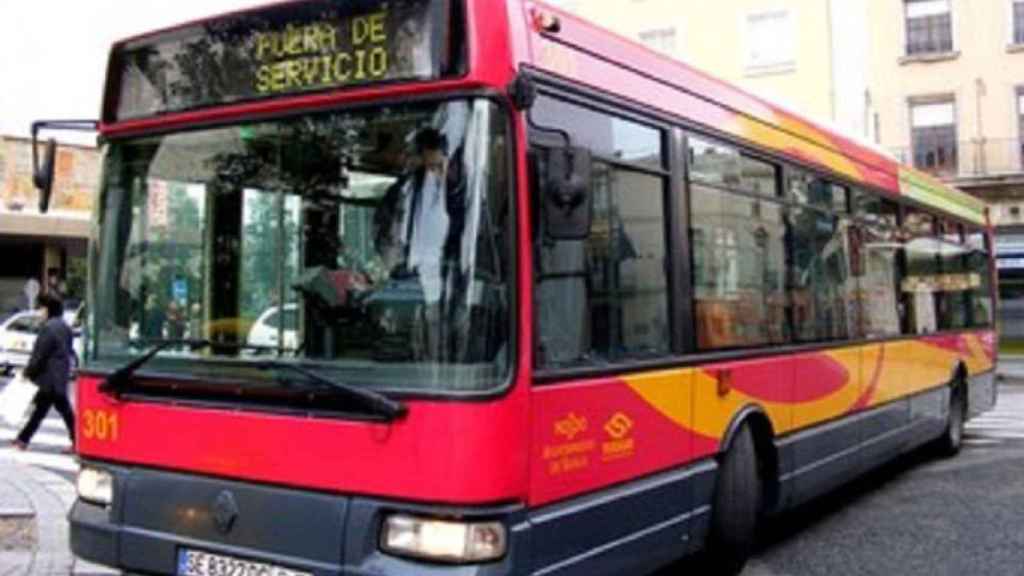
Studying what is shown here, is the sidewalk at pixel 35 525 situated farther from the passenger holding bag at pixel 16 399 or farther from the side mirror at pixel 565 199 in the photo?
the side mirror at pixel 565 199

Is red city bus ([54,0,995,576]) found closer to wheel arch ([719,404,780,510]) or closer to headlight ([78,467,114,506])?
headlight ([78,467,114,506])

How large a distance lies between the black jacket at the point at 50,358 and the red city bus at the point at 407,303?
6629 mm

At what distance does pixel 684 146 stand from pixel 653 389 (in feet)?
4.36

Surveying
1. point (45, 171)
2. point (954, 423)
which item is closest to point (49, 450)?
point (45, 171)

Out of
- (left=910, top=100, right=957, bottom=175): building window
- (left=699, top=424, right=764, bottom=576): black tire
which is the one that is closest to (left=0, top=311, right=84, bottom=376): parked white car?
(left=699, top=424, right=764, bottom=576): black tire

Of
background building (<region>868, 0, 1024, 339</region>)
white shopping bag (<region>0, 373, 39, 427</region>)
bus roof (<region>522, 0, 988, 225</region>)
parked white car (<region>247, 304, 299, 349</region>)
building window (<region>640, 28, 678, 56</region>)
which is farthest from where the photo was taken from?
building window (<region>640, 28, 678, 56</region>)

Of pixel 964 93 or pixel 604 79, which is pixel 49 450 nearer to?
pixel 604 79

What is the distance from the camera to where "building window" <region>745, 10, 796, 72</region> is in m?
36.2

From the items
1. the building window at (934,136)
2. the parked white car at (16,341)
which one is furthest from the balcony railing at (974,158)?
the parked white car at (16,341)

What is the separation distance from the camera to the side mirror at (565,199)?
4629 mm

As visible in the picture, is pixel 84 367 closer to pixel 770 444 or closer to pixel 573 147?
pixel 573 147

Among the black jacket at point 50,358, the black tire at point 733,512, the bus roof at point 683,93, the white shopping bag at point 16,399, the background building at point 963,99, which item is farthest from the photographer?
the background building at point 963,99

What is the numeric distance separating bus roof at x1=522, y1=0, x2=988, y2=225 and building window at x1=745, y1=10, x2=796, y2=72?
2748cm

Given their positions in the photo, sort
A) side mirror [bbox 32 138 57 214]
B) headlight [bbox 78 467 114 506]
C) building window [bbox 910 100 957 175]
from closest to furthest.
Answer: headlight [bbox 78 467 114 506], side mirror [bbox 32 138 57 214], building window [bbox 910 100 957 175]
